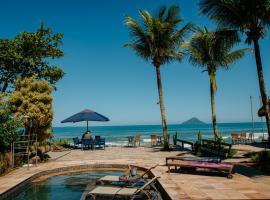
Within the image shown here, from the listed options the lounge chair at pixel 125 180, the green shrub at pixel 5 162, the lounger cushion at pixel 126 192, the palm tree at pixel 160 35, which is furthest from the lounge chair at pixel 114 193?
the palm tree at pixel 160 35

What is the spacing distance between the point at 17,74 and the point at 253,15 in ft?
51.0

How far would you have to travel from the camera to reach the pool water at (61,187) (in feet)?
31.1

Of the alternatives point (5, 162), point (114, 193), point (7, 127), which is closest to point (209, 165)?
point (114, 193)

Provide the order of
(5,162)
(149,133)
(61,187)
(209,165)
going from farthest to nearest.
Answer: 1. (149,133)
2. (5,162)
3. (61,187)
4. (209,165)

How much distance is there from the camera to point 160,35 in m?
20.7

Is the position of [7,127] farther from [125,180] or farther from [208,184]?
[208,184]

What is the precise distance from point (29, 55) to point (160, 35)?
911 cm

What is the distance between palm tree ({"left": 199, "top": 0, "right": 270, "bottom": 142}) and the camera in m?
12.8

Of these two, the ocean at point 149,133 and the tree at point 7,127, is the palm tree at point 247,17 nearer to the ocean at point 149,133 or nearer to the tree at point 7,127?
the tree at point 7,127

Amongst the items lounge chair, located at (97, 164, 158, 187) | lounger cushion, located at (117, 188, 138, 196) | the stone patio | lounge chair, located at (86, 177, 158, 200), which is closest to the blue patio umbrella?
the stone patio

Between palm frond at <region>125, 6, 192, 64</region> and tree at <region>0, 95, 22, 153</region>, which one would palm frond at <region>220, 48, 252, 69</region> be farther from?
tree at <region>0, 95, 22, 153</region>

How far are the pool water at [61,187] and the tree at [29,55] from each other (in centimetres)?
995

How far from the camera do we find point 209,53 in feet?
68.8

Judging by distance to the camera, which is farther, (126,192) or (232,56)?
(232,56)
